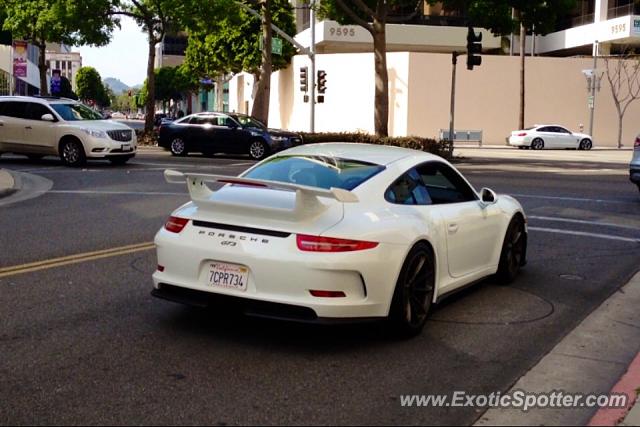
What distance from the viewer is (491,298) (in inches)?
295

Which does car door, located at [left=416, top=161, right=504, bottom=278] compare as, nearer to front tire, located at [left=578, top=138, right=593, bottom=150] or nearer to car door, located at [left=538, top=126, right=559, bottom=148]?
car door, located at [left=538, top=126, right=559, bottom=148]

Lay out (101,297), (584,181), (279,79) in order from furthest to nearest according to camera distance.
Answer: (279,79)
(584,181)
(101,297)

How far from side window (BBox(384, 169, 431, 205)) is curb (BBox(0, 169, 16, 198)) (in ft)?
34.6

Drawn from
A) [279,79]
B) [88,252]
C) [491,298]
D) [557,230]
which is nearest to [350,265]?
[491,298]

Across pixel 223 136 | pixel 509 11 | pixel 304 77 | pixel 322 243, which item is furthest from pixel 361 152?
pixel 304 77

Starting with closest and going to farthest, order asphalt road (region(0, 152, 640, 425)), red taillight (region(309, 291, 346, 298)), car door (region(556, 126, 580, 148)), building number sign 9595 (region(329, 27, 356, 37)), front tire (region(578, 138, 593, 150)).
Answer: asphalt road (region(0, 152, 640, 425))
red taillight (region(309, 291, 346, 298))
car door (region(556, 126, 580, 148))
front tire (region(578, 138, 593, 150))
building number sign 9595 (region(329, 27, 356, 37))

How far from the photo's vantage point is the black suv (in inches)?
1061

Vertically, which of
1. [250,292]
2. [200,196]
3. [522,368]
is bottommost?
[522,368]

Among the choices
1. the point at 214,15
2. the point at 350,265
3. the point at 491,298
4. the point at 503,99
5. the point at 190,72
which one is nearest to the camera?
the point at 350,265

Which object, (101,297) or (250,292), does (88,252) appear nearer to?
(101,297)

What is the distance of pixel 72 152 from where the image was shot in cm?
2109

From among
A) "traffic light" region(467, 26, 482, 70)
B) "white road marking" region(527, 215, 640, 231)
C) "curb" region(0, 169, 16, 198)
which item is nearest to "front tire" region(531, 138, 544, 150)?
"traffic light" region(467, 26, 482, 70)

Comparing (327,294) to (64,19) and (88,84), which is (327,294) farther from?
(88,84)

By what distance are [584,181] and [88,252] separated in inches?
601
